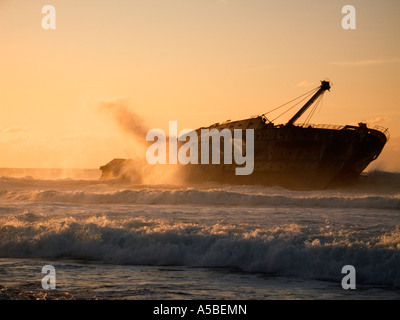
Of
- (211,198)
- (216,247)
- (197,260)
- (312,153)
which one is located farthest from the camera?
(312,153)

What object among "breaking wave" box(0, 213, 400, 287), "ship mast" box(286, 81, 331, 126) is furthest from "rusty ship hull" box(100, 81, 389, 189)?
"breaking wave" box(0, 213, 400, 287)

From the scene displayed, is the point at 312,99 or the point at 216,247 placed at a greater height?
the point at 312,99

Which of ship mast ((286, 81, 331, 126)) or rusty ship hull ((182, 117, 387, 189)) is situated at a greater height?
ship mast ((286, 81, 331, 126))

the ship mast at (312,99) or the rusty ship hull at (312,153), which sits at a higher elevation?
the ship mast at (312,99)

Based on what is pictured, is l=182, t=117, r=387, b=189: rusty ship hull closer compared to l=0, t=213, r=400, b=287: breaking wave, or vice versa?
l=0, t=213, r=400, b=287: breaking wave

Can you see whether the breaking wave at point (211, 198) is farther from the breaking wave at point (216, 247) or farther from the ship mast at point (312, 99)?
the ship mast at point (312, 99)

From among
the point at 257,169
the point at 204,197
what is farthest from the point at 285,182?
the point at 204,197

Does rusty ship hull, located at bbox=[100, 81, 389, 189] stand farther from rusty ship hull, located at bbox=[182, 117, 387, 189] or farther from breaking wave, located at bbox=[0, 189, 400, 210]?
breaking wave, located at bbox=[0, 189, 400, 210]

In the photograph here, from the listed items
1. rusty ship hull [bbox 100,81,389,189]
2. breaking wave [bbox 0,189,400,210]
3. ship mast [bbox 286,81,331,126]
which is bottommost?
breaking wave [bbox 0,189,400,210]

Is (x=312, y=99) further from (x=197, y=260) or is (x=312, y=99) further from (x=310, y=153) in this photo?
(x=197, y=260)

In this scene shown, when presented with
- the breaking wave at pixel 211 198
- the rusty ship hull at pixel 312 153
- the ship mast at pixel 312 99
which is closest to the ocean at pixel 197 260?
the breaking wave at pixel 211 198

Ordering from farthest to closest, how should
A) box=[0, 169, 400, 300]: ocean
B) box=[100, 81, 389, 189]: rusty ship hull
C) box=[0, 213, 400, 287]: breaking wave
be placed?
box=[100, 81, 389, 189]: rusty ship hull
box=[0, 213, 400, 287]: breaking wave
box=[0, 169, 400, 300]: ocean

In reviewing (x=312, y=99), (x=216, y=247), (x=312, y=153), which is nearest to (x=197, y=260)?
(x=216, y=247)

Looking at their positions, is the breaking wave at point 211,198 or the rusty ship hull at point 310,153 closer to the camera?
the breaking wave at point 211,198
